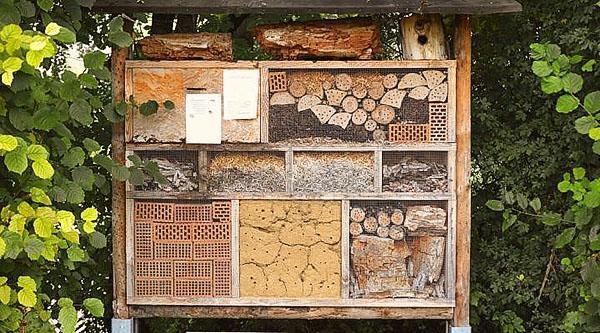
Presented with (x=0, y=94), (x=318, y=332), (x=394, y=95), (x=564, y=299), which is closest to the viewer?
(x=0, y=94)

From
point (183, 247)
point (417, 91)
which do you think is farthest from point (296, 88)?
point (183, 247)

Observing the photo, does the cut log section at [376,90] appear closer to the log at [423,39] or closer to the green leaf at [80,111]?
the log at [423,39]

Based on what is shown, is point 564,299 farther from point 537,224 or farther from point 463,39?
point 463,39

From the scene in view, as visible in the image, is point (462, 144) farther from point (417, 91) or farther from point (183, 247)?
point (183, 247)

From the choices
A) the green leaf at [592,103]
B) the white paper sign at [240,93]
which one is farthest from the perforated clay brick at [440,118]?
the green leaf at [592,103]

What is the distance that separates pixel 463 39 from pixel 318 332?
6.64 ft

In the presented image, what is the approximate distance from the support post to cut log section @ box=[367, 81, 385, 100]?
1.16 ft

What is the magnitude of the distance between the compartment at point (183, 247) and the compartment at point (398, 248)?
611mm

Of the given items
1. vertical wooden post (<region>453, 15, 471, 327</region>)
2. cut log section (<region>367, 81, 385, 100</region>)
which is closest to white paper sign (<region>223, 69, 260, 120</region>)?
cut log section (<region>367, 81, 385, 100</region>)

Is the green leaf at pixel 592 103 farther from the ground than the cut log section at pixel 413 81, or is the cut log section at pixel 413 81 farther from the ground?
the cut log section at pixel 413 81

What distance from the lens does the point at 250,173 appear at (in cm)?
424

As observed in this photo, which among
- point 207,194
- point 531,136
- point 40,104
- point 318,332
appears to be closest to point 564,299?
point 531,136

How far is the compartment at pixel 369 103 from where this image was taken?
421cm

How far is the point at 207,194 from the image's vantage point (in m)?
4.24
